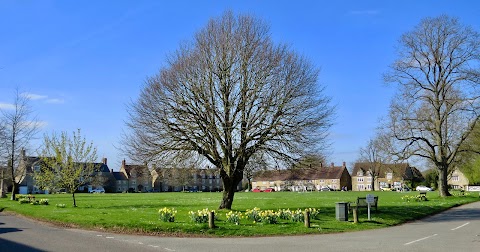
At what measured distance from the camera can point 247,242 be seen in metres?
16.5

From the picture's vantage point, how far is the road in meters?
14.7

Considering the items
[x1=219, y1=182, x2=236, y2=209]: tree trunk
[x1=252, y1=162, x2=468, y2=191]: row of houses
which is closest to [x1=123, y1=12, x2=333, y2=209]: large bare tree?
[x1=219, y1=182, x2=236, y2=209]: tree trunk

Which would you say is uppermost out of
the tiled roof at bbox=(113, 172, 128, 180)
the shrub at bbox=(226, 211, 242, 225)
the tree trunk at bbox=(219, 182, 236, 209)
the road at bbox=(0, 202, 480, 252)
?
the tiled roof at bbox=(113, 172, 128, 180)

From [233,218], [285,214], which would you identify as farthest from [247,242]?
[285,214]

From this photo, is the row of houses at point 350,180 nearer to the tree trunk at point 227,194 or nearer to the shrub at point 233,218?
the tree trunk at point 227,194

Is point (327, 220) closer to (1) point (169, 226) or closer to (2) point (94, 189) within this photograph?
(1) point (169, 226)

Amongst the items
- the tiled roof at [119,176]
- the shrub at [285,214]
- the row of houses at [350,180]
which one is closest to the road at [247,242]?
the shrub at [285,214]

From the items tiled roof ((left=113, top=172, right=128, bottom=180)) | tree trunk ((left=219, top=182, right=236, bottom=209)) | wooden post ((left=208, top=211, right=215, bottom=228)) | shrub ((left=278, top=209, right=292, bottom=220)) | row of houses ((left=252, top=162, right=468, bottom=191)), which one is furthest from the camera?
tiled roof ((left=113, top=172, right=128, bottom=180))

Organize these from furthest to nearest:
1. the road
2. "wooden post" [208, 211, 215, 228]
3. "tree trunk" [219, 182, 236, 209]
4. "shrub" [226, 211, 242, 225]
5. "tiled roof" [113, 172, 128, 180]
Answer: "tiled roof" [113, 172, 128, 180], "tree trunk" [219, 182, 236, 209], "shrub" [226, 211, 242, 225], "wooden post" [208, 211, 215, 228], the road

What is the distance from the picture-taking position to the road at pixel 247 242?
48.2 ft

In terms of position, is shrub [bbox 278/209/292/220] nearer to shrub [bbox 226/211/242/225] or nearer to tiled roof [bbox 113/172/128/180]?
shrub [bbox 226/211/242/225]

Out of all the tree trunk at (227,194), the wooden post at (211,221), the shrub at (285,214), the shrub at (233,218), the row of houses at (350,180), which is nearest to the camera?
the wooden post at (211,221)

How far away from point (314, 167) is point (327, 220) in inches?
206

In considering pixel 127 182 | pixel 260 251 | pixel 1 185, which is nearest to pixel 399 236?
pixel 260 251
